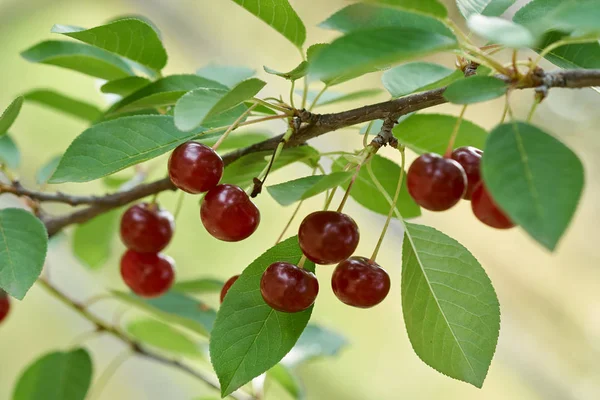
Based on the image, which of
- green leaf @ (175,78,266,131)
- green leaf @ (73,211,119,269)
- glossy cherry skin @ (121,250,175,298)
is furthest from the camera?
green leaf @ (73,211,119,269)

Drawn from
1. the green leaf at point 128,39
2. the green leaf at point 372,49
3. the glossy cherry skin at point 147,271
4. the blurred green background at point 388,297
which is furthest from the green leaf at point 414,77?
the blurred green background at point 388,297

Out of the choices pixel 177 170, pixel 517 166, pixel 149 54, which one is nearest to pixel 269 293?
pixel 177 170

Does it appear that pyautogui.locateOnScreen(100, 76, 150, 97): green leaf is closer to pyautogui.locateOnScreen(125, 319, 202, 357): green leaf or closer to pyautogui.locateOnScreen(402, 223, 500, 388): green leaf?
pyautogui.locateOnScreen(402, 223, 500, 388): green leaf

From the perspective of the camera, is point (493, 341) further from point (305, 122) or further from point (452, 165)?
point (305, 122)

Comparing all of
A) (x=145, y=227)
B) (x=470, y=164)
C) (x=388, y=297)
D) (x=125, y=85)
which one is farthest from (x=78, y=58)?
(x=388, y=297)

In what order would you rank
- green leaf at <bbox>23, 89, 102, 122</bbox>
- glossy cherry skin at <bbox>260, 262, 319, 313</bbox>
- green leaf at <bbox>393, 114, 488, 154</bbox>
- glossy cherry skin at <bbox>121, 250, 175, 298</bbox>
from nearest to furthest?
glossy cherry skin at <bbox>260, 262, 319, 313</bbox> < green leaf at <bbox>393, 114, 488, 154</bbox> < glossy cherry skin at <bbox>121, 250, 175, 298</bbox> < green leaf at <bbox>23, 89, 102, 122</bbox>

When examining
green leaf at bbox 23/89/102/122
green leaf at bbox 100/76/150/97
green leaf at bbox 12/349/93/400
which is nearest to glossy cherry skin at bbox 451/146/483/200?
green leaf at bbox 100/76/150/97
